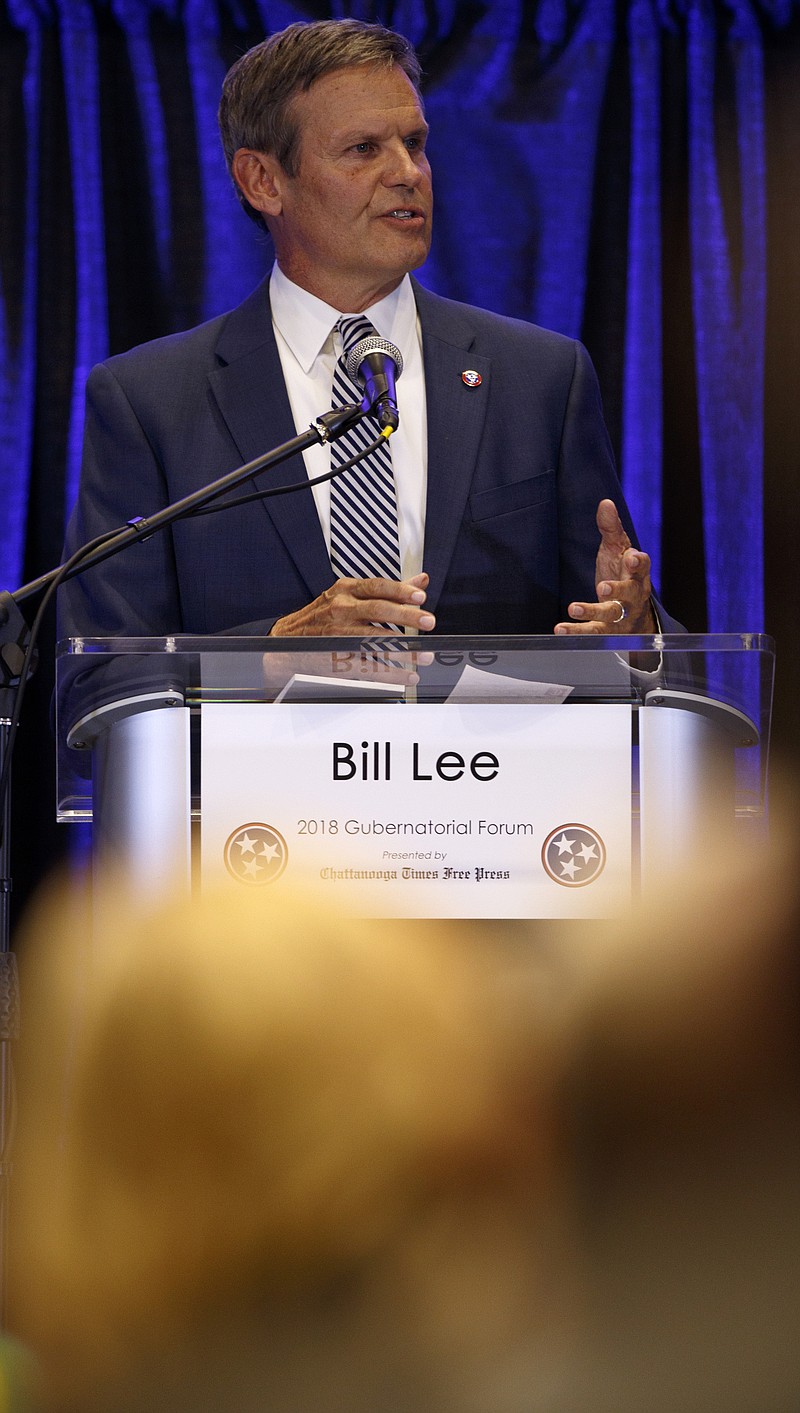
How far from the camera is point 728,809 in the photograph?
1366 millimetres

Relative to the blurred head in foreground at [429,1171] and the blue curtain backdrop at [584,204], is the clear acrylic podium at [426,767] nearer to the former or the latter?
the blurred head in foreground at [429,1171]

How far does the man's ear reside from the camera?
2545 mm

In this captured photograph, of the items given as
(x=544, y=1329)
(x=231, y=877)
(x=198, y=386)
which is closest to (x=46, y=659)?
(x=198, y=386)

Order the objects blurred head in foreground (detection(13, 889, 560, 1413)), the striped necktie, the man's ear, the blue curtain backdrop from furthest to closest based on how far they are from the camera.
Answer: the blue curtain backdrop, the man's ear, the striped necktie, blurred head in foreground (detection(13, 889, 560, 1413))

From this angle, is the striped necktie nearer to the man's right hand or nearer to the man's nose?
the man's nose

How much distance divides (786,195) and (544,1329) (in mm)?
2680

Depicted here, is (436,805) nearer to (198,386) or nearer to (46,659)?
(198,386)

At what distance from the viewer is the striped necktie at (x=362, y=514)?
7.55ft

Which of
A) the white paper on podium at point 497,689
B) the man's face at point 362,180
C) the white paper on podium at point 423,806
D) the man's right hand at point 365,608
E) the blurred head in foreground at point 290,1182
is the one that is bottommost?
the blurred head in foreground at point 290,1182

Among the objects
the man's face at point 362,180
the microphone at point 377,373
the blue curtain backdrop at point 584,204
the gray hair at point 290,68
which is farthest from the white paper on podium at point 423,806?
the blue curtain backdrop at point 584,204

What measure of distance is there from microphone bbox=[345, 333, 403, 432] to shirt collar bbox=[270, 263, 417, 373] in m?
0.85

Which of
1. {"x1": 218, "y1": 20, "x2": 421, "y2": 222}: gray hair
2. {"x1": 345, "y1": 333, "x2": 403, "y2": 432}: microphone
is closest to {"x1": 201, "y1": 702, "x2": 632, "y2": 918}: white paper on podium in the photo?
{"x1": 345, "y1": 333, "x2": 403, "y2": 432}: microphone

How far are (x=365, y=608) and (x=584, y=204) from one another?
2.08 metres

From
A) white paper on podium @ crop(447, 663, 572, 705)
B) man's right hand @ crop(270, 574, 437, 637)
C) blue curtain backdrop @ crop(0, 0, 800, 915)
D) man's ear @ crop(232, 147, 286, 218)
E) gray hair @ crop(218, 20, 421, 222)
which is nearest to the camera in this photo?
white paper on podium @ crop(447, 663, 572, 705)
